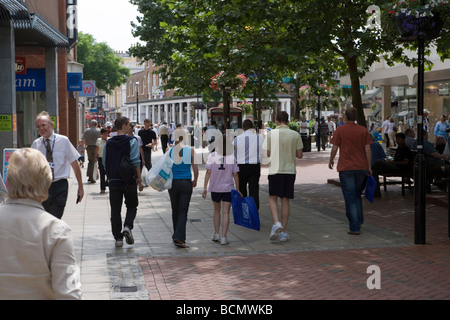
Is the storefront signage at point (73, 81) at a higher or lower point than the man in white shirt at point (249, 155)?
higher

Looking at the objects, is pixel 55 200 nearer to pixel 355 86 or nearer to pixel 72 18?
pixel 355 86

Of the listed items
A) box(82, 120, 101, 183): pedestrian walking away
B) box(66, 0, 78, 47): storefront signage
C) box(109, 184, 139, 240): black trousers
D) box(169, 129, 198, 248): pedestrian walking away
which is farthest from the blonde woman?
box(66, 0, 78, 47): storefront signage

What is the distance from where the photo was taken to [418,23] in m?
9.12

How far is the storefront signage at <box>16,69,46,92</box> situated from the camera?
829 inches

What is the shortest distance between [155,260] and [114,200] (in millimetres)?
1386

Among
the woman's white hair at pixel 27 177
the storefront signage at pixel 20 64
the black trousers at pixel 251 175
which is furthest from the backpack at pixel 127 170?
the storefront signage at pixel 20 64

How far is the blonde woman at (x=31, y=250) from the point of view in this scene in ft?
10.1

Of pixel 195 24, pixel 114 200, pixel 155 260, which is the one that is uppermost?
pixel 195 24

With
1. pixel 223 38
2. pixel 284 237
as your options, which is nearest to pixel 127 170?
pixel 284 237

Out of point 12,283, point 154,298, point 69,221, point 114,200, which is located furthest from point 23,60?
point 12,283

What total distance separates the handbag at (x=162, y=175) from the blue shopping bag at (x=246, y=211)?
1.15 metres

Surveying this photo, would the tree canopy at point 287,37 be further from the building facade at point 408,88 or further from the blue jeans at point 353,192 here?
the building facade at point 408,88

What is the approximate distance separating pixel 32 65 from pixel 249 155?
1405 cm
